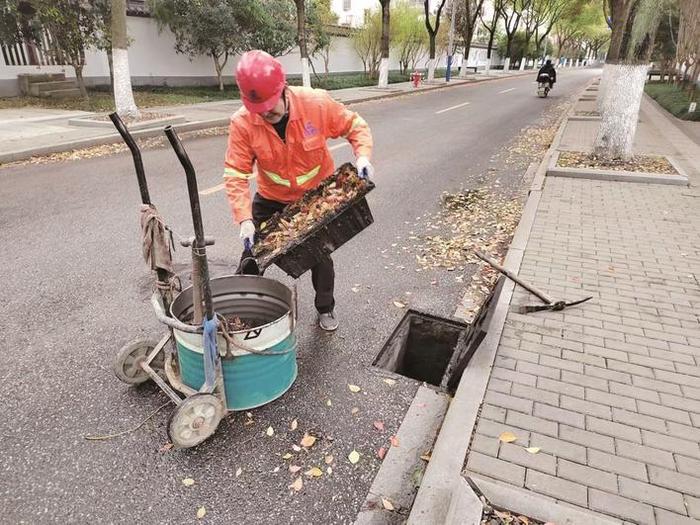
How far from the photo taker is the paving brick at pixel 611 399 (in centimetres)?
282

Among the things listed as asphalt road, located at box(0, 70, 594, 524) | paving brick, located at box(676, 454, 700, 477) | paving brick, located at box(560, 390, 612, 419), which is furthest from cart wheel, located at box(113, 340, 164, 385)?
paving brick, located at box(676, 454, 700, 477)

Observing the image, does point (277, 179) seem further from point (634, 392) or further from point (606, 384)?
point (634, 392)

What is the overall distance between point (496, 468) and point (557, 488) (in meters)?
0.28

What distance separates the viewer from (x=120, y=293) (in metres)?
4.20

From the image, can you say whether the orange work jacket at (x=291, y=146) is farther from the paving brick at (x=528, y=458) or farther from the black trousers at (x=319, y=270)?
the paving brick at (x=528, y=458)

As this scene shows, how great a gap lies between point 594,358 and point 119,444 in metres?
2.99

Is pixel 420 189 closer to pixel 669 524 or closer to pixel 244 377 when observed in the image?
pixel 244 377

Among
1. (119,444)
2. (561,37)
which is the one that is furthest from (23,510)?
(561,37)

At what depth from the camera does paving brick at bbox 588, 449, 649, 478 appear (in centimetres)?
236

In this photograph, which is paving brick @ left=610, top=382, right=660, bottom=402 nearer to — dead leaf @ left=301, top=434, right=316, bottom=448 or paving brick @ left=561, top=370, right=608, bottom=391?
paving brick @ left=561, top=370, right=608, bottom=391

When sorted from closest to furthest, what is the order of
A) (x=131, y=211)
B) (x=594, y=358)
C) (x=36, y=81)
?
(x=594, y=358) → (x=131, y=211) → (x=36, y=81)

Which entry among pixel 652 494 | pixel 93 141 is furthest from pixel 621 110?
pixel 93 141

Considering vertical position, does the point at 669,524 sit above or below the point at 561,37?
below

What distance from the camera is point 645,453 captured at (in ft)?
8.14
